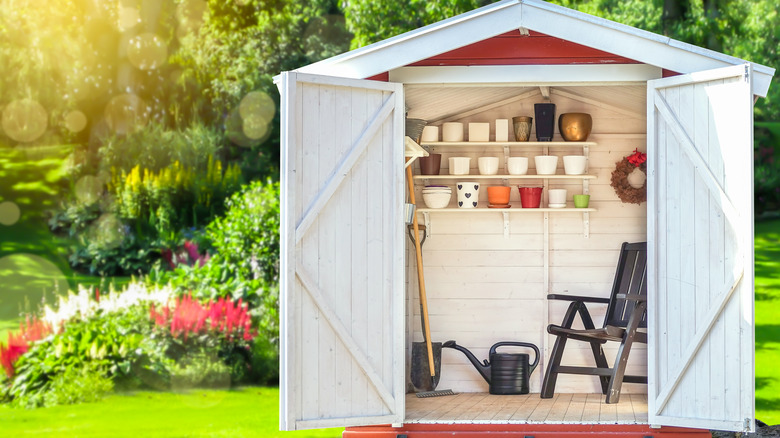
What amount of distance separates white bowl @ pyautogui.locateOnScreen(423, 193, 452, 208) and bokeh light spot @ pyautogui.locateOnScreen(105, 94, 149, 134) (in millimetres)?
9321

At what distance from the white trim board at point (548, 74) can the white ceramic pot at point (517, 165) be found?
1.14 meters

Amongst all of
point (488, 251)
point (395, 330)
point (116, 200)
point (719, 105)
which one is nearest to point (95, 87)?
point (116, 200)

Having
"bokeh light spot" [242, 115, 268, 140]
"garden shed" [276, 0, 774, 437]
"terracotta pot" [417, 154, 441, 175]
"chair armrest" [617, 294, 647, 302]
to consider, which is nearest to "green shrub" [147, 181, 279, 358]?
"terracotta pot" [417, 154, 441, 175]

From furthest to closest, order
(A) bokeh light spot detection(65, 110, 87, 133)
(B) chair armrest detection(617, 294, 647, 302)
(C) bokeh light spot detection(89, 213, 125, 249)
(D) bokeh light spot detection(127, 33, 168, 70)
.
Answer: (A) bokeh light spot detection(65, 110, 87, 133), (D) bokeh light spot detection(127, 33, 168, 70), (C) bokeh light spot detection(89, 213, 125, 249), (B) chair armrest detection(617, 294, 647, 302)

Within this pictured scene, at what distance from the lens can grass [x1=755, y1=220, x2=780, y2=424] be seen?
935cm

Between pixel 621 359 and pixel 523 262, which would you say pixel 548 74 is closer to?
pixel 523 262

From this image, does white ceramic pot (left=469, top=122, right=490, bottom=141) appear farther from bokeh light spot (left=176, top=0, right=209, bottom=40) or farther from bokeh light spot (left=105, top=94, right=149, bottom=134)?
bokeh light spot (left=176, top=0, right=209, bottom=40)

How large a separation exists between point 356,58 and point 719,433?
3.85m

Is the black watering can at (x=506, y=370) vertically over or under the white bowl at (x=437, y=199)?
under

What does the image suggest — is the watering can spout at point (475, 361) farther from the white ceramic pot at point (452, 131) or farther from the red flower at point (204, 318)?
the red flower at point (204, 318)

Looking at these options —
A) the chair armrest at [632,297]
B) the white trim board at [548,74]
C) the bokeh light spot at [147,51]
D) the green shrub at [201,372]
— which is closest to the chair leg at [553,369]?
the chair armrest at [632,297]

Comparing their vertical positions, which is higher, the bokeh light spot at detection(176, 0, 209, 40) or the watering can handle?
the bokeh light spot at detection(176, 0, 209, 40)

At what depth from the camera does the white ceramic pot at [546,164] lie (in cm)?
589

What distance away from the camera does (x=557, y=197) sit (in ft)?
19.6
